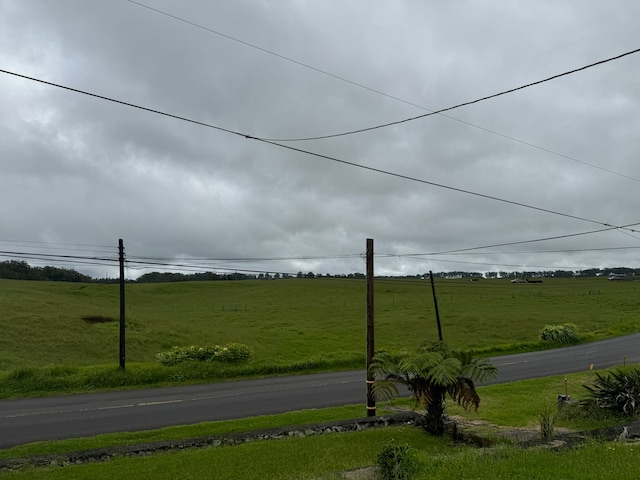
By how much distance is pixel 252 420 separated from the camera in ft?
44.3

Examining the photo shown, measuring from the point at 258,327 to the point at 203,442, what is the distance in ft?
120

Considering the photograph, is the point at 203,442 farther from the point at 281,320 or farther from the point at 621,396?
the point at 281,320

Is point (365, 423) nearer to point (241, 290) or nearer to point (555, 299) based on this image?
point (555, 299)

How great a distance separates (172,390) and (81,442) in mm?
9864

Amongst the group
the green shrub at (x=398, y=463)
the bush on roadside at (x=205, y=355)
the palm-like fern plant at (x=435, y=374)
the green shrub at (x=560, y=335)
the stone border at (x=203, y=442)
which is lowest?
the green shrub at (x=560, y=335)

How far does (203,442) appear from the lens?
1002 cm

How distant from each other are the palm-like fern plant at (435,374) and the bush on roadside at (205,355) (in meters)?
16.7

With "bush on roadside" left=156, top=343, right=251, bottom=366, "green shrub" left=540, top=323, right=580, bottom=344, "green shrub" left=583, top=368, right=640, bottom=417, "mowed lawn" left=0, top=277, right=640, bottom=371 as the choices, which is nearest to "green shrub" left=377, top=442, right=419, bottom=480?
"green shrub" left=583, top=368, right=640, bottom=417

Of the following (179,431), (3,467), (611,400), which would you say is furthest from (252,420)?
(611,400)

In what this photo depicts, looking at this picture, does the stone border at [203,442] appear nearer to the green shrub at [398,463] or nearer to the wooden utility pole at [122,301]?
the green shrub at [398,463]

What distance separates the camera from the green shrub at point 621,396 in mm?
12516

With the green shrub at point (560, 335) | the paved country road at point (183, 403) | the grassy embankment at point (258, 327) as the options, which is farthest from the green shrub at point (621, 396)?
the green shrub at point (560, 335)

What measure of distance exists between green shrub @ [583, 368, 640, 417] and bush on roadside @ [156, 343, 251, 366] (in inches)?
719

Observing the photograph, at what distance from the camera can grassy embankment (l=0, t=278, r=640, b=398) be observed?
80.6ft
